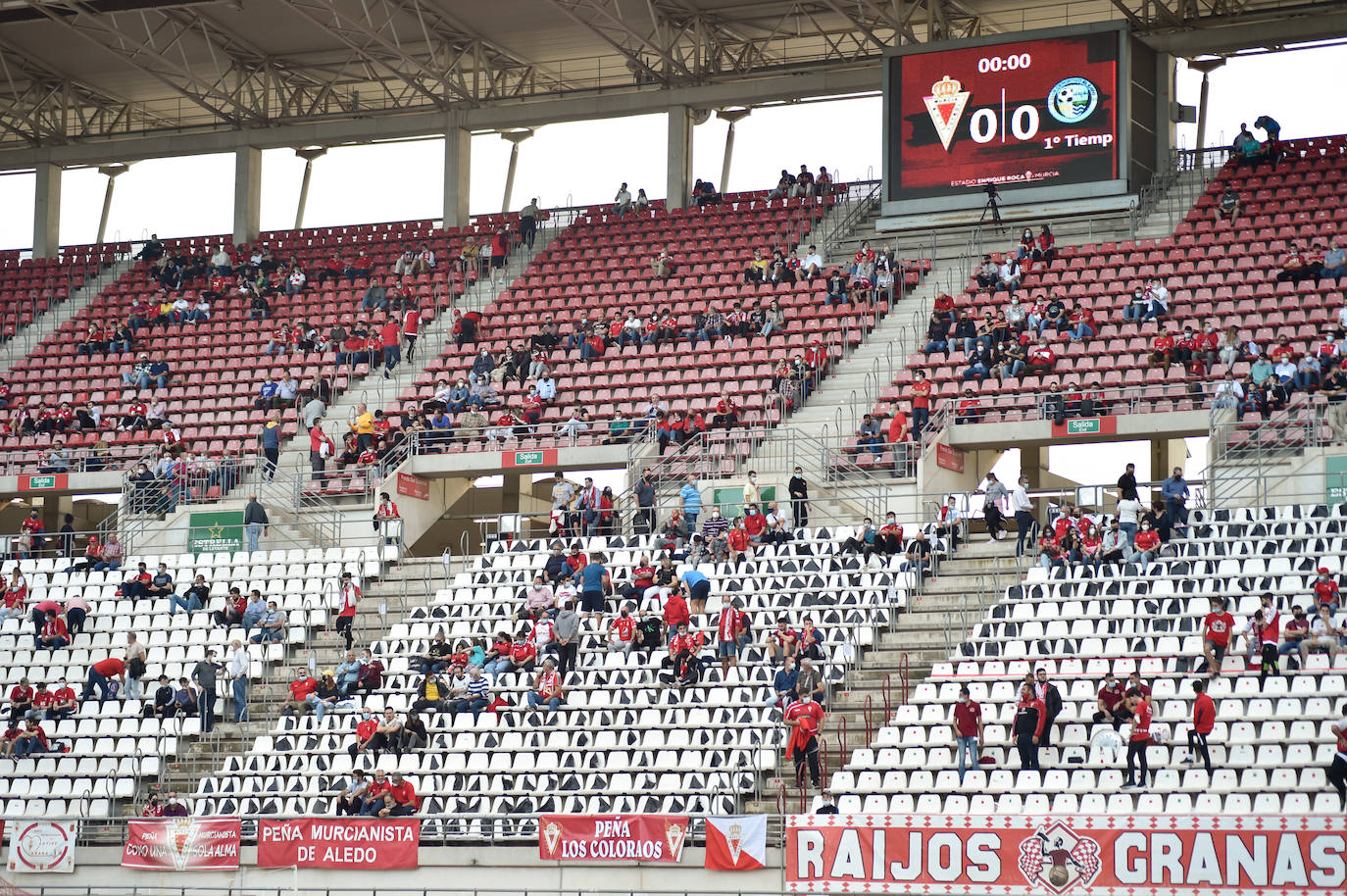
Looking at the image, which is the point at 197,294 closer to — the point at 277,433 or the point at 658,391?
the point at 277,433

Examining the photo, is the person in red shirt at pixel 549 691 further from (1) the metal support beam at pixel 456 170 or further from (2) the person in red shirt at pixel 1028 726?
(1) the metal support beam at pixel 456 170

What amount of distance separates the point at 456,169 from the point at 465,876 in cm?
2335

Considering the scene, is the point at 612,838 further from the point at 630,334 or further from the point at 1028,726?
the point at 630,334

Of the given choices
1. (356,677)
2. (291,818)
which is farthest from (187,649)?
(291,818)

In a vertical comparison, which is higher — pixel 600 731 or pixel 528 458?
pixel 528 458

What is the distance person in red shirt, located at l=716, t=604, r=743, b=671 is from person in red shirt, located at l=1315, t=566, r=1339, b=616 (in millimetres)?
6692

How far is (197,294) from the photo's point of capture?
3962cm

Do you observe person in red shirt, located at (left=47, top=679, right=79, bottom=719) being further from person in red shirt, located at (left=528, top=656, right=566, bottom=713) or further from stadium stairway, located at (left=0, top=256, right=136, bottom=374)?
stadium stairway, located at (left=0, top=256, right=136, bottom=374)

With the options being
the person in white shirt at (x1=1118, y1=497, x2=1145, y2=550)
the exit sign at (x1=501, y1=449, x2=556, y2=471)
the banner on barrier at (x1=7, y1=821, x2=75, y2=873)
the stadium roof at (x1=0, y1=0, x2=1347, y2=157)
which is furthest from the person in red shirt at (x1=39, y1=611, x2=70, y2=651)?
the person in white shirt at (x1=1118, y1=497, x2=1145, y2=550)

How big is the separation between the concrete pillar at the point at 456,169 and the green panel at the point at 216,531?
40.2ft

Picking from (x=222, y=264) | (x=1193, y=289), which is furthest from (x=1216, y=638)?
(x=222, y=264)

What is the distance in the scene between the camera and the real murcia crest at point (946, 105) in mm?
34281

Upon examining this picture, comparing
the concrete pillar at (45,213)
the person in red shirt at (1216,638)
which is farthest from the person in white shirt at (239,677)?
the concrete pillar at (45,213)

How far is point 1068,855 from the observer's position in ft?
57.2
